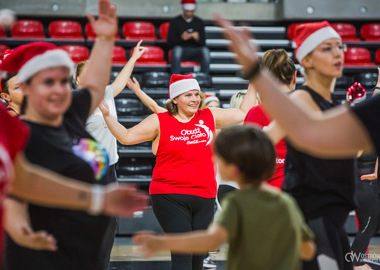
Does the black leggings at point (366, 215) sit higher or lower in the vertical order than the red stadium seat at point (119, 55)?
lower

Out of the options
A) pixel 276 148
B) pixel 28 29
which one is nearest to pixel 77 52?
pixel 28 29

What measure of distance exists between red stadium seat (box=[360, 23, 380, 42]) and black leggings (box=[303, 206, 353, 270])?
10.4 m

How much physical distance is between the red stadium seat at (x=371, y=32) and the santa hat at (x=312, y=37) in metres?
9.94

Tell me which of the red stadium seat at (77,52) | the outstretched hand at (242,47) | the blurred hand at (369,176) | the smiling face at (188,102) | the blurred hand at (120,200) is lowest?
→ the blurred hand at (369,176)

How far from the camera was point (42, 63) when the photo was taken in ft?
8.28

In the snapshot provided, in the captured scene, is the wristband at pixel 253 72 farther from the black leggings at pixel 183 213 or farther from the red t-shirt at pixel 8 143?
the black leggings at pixel 183 213

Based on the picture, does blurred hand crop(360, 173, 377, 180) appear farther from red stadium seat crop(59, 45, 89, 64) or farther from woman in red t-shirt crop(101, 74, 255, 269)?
red stadium seat crop(59, 45, 89, 64)

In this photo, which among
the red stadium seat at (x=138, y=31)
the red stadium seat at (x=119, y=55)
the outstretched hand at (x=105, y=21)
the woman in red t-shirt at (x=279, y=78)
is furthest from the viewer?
the red stadium seat at (x=138, y=31)

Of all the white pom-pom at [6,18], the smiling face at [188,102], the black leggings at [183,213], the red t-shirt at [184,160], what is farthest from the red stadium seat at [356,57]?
the white pom-pom at [6,18]

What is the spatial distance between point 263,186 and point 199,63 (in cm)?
902

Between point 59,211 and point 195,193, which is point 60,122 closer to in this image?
point 59,211

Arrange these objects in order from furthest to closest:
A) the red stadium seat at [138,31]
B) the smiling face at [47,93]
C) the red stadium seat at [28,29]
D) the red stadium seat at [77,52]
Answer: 1. the red stadium seat at [138,31]
2. the red stadium seat at [28,29]
3. the red stadium seat at [77,52]
4. the smiling face at [47,93]

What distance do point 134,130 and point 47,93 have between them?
260 centimetres

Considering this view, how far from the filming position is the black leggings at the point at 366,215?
20.8 feet
